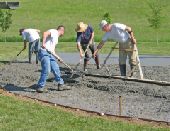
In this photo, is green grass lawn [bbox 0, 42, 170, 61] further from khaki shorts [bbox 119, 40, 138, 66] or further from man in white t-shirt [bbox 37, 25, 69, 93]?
man in white t-shirt [bbox 37, 25, 69, 93]

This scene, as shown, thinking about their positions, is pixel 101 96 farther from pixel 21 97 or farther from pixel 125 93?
pixel 21 97

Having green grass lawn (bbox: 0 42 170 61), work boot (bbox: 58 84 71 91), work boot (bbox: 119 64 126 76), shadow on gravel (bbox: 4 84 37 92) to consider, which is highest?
work boot (bbox: 119 64 126 76)

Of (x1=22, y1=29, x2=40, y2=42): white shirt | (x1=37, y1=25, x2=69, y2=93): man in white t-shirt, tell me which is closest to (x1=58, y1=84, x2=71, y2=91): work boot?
(x1=37, y1=25, x2=69, y2=93): man in white t-shirt

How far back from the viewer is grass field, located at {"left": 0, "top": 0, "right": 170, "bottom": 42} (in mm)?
53938

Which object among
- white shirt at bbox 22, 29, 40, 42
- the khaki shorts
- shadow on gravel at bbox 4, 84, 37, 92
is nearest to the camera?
shadow on gravel at bbox 4, 84, 37, 92

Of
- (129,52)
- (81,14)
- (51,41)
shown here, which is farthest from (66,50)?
(81,14)

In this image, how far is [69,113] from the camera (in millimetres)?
10055

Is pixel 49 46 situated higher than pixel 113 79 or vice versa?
pixel 49 46

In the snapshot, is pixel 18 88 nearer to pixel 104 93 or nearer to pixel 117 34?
pixel 104 93

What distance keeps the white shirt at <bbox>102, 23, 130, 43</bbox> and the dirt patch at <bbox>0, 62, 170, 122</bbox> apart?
119 cm

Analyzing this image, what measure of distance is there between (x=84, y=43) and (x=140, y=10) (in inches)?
1810

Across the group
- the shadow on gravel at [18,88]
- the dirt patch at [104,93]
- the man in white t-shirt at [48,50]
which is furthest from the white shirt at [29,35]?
the man in white t-shirt at [48,50]

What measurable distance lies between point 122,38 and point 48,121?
5.60 meters

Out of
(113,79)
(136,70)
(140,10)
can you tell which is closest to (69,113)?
(113,79)
